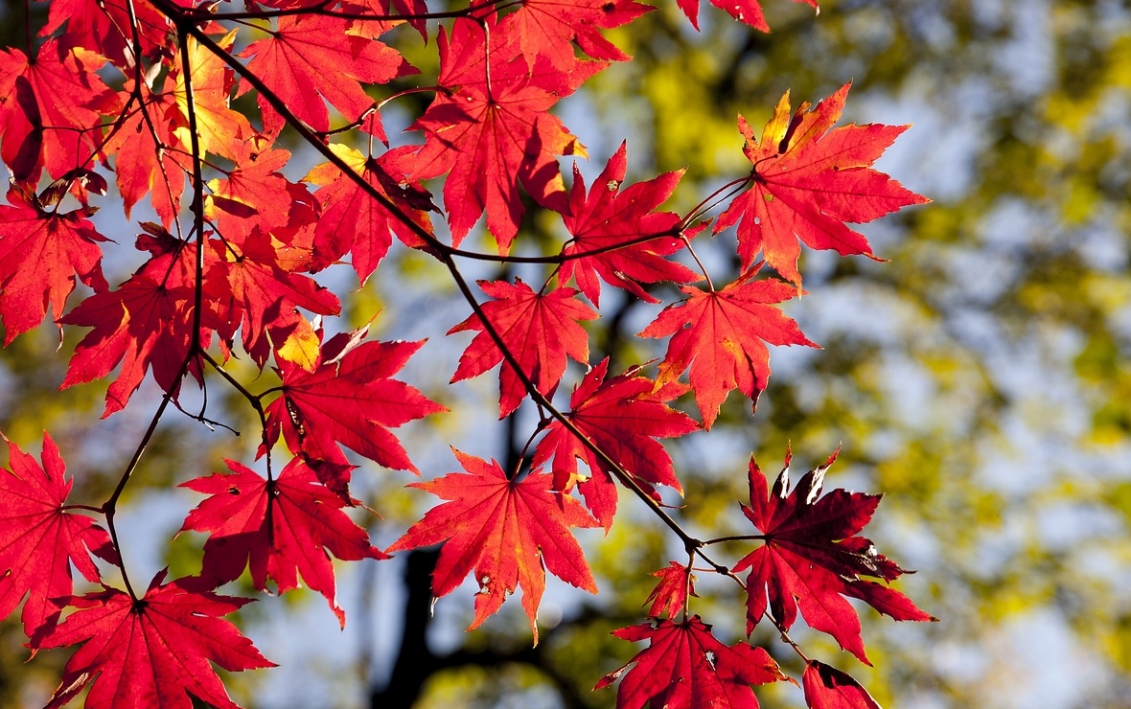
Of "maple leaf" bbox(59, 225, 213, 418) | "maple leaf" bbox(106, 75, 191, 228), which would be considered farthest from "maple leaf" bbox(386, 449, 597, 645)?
"maple leaf" bbox(106, 75, 191, 228)

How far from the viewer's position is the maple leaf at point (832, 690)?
1230 mm

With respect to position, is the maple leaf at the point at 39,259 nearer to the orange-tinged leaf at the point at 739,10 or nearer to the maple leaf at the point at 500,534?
the maple leaf at the point at 500,534

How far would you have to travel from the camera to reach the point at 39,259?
5.11ft

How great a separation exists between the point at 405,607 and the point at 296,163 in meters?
3.71

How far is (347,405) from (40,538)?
541mm

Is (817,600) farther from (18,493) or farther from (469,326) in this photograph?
(18,493)

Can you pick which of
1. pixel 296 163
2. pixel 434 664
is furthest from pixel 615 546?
pixel 296 163

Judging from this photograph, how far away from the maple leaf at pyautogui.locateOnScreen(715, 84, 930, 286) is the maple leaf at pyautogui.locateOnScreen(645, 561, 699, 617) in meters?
0.53

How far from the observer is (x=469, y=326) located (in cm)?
141

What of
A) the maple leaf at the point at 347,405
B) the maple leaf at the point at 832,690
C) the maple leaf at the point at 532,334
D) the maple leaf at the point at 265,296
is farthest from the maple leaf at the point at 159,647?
the maple leaf at the point at 832,690

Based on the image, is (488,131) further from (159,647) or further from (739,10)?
(159,647)

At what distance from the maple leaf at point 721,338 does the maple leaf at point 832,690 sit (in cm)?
45

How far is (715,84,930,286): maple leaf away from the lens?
4.33 feet

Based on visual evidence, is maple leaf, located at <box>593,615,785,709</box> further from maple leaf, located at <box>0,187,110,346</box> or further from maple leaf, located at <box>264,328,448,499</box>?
maple leaf, located at <box>0,187,110,346</box>
